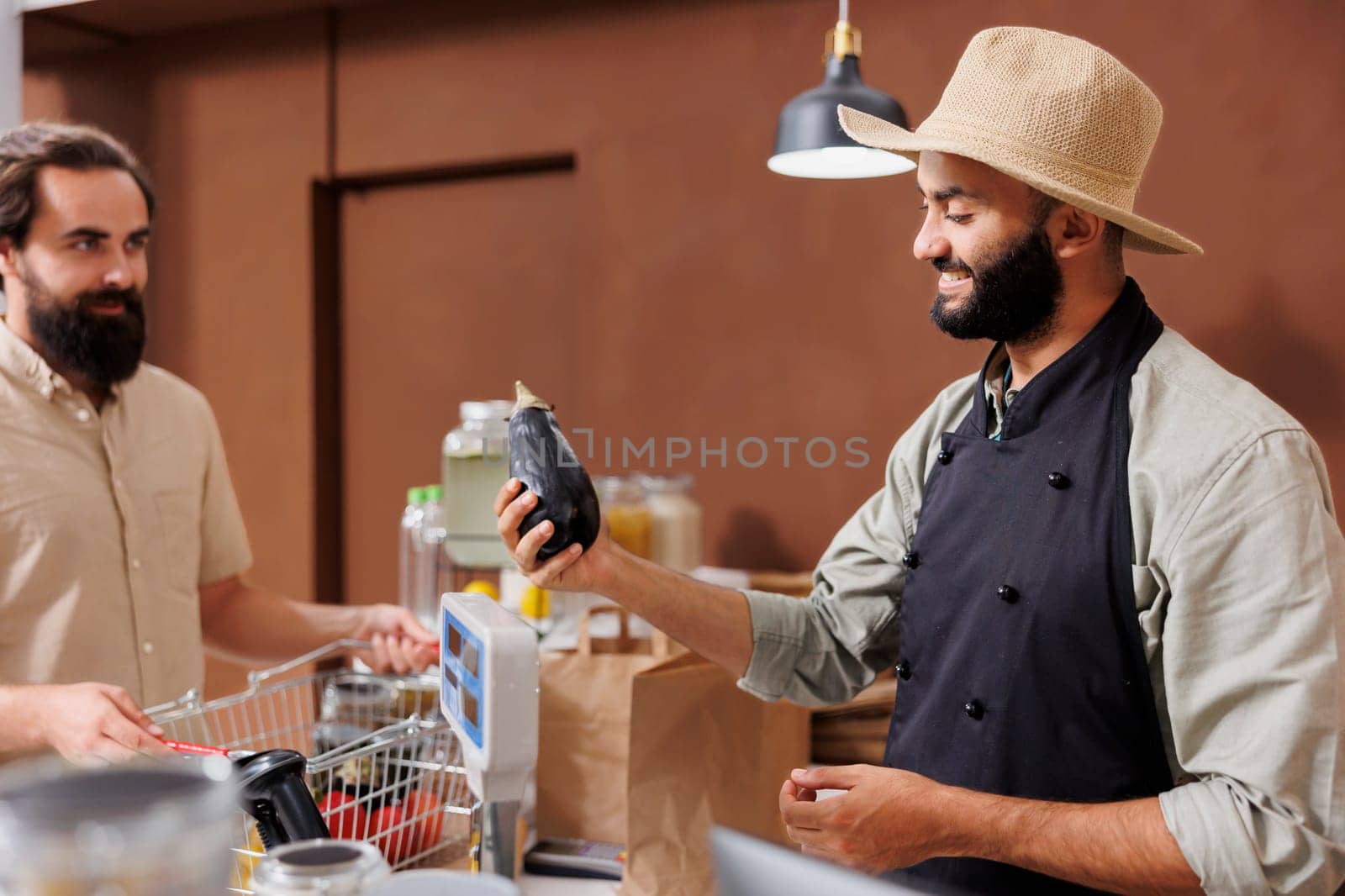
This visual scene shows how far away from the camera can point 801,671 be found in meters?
1.60

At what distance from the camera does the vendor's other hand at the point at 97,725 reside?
3.74 ft

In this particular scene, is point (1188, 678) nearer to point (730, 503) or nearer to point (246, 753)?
point (246, 753)

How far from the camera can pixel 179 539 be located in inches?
79.0

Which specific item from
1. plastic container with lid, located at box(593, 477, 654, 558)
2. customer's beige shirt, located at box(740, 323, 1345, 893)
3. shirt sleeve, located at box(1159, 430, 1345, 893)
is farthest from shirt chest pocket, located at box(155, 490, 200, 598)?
shirt sleeve, located at box(1159, 430, 1345, 893)

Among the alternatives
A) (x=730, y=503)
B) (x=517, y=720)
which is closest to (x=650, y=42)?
(x=730, y=503)

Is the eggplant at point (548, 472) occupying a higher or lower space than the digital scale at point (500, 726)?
higher

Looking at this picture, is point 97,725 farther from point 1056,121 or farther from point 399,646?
point 1056,121

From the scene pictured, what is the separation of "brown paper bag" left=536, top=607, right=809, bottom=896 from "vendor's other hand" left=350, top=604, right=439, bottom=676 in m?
0.18

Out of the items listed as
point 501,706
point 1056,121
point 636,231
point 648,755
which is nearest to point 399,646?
point 648,755

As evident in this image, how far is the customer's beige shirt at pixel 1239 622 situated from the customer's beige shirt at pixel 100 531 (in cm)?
145

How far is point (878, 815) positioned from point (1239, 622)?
41 centimetres

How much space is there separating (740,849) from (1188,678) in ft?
2.40

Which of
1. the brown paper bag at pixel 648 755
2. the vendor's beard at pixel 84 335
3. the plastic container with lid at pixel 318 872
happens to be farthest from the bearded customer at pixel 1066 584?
the vendor's beard at pixel 84 335

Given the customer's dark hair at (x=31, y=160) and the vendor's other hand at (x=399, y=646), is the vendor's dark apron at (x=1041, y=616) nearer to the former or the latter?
the vendor's other hand at (x=399, y=646)
